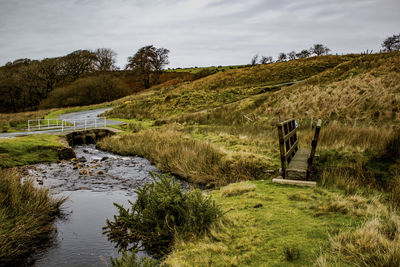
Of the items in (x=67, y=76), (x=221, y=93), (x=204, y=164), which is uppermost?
(x=67, y=76)

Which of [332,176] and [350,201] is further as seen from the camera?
[332,176]

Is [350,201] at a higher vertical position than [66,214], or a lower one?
higher

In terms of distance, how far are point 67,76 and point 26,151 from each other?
60609mm

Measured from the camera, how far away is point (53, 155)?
14188mm

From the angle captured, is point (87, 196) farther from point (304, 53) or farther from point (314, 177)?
point (304, 53)

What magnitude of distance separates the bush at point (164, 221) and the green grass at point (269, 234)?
1.11 feet

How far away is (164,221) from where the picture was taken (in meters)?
5.70

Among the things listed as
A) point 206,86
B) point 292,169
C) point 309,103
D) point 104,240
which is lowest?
point 104,240

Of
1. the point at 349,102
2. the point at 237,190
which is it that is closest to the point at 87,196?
the point at 237,190

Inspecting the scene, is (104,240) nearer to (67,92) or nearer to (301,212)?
(301,212)

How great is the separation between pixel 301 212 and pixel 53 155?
41.8ft

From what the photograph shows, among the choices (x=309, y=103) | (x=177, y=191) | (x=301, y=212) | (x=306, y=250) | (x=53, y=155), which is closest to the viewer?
(x=306, y=250)

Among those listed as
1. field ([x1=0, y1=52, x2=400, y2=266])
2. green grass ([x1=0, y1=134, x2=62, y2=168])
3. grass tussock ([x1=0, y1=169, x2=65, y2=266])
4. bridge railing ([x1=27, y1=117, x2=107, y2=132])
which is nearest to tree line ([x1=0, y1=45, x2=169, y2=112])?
bridge railing ([x1=27, y1=117, x2=107, y2=132])

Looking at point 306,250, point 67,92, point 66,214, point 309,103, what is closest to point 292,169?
point 306,250
